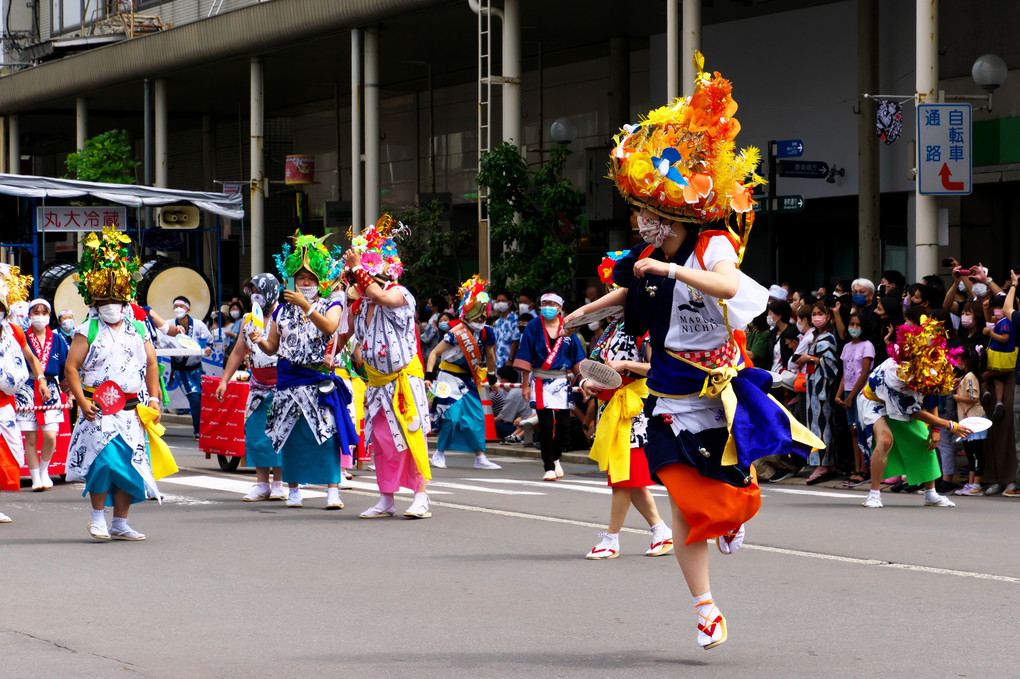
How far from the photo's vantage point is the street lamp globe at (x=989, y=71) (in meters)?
21.2

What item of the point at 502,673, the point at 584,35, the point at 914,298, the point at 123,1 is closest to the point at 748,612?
the point at 502,673

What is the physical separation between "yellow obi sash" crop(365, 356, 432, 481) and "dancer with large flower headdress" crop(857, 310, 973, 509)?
13.0 ft

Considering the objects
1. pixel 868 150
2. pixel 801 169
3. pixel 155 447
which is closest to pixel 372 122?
pixel 868 150

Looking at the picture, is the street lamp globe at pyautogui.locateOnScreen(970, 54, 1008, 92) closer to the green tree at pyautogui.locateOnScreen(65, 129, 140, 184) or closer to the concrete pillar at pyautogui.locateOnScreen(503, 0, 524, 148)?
the concrete pillar at pyautogui.locateOnScreen(503, 0, 524, 148)

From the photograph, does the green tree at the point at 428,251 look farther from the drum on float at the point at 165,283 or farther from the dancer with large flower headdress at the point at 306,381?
the dancer with large flower headdress at the point at 306,381

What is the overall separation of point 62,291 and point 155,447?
37.2 ft

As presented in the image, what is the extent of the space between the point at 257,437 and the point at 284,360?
82 centimetres

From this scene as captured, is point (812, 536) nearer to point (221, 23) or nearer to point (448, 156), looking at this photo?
point (221, 23)

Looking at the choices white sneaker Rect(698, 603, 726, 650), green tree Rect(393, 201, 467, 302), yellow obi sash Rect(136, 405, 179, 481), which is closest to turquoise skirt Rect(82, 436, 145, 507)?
yellow obi sash Rect(136, 405, 179, 481)

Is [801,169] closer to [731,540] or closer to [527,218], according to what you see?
[527,218]

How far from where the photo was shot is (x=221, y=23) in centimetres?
3238

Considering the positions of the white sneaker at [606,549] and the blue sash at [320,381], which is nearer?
the white sneaker at [606,549]

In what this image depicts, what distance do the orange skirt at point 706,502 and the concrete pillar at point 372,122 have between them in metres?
22.8

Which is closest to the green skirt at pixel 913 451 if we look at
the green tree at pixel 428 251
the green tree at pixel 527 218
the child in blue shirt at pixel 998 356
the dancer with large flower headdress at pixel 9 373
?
the child in blue shirt at pixel 998 356
